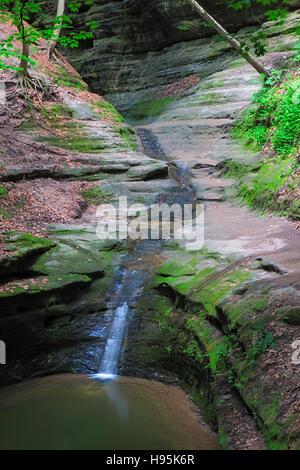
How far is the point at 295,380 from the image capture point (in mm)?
3871

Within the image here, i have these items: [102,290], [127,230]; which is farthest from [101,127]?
[102,290]

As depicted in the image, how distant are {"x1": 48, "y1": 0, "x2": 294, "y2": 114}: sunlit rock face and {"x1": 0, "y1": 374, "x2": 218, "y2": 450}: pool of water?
72.2 ft

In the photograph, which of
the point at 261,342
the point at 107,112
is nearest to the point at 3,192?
the point at 261,342

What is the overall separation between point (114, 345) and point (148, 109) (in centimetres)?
2073

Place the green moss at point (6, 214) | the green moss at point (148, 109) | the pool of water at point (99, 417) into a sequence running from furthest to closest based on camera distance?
the green moss at point (148, 109) < the green moss at point (6, 214) < the pool of water at point (99, 417)

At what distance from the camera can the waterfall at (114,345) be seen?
6.57 meters

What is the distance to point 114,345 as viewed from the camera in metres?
6.86

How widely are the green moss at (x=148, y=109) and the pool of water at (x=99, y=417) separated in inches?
779

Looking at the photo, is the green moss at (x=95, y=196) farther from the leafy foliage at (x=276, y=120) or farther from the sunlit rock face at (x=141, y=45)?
the sunlit rock face at (x=141, y=45)

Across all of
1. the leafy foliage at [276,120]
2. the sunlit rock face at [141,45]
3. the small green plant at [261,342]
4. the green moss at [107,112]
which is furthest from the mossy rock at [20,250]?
the sunlit rock face at [141,45]

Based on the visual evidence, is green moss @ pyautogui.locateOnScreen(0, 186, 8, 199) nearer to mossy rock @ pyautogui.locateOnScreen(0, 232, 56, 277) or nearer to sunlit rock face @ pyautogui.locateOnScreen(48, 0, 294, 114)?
mossy rock @ pyautogui.locateOnScreen(0, 232, 56, 277)

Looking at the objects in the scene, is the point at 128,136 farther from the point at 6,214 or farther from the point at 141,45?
the point at 141,45

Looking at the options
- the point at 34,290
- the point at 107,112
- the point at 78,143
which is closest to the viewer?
the point at 34,290
